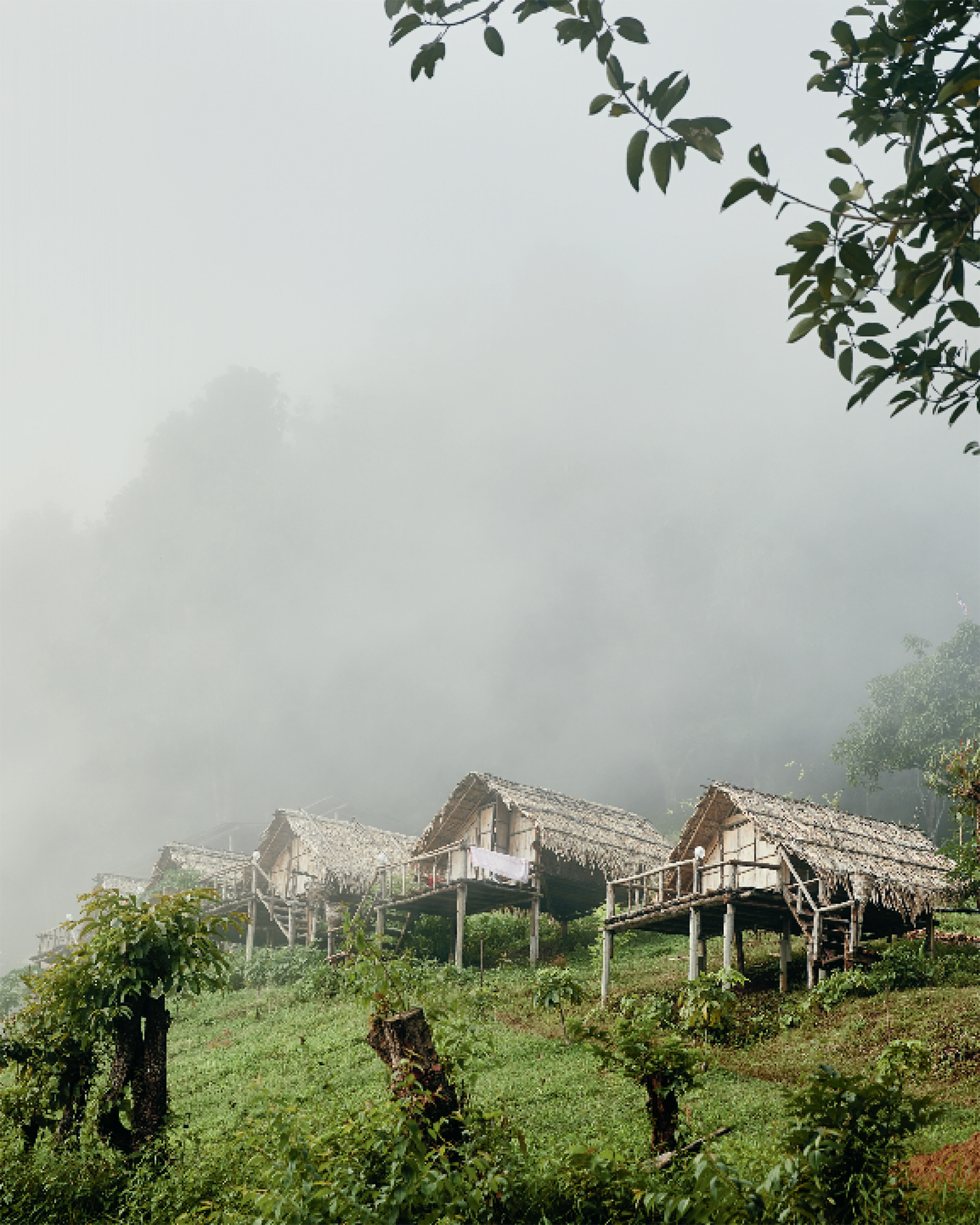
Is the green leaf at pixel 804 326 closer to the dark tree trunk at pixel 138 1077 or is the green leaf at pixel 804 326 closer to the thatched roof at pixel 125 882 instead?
the dark tree trunk at pixel 138 1077

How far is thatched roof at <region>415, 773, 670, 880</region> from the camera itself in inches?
941

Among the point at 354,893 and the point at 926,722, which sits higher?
the point at 926,722

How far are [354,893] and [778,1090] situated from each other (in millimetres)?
18319

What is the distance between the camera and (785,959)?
16.8 metres

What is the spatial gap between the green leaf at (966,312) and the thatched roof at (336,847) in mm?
25003

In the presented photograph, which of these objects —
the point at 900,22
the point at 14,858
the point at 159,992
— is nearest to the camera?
the point at 900,22

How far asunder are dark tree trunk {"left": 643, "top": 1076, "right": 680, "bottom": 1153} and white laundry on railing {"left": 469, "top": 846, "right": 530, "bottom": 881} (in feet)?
53.7

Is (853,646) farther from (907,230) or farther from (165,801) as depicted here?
(907,230)

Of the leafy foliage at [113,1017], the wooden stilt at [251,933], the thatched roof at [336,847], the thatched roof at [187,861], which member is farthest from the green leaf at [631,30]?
the thatched roof at [187,861]

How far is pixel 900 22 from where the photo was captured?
3.68 m

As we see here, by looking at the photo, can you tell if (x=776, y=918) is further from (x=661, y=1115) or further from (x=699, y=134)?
(x=699, y=134)

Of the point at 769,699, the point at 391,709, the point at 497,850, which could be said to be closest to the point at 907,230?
the point at 497,850

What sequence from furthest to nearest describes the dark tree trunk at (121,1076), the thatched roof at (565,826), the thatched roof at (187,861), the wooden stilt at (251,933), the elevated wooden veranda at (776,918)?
the thatched roof at (187,861) < the wooden stilt at (251,933) < the thatched roof at (565,826) < the elevated wooden veranda at (776,918) < the dark tree trunk at (121,1076)

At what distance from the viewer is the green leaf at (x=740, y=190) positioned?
3.47 metres
